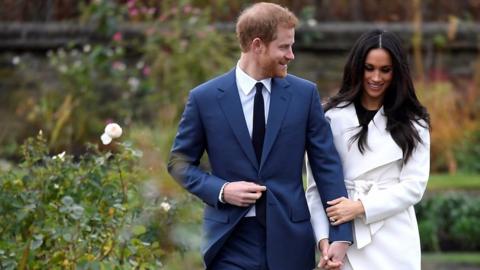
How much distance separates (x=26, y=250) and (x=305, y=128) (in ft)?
4.57

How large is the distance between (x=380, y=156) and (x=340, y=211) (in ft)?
1.08

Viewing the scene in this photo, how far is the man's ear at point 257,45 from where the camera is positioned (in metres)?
4.97

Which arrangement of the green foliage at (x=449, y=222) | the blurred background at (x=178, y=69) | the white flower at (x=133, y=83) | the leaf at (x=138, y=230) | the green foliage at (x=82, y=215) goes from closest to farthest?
the green foliage at (x=82, y=215), the leaf at (x=138, y=230), the green foliage at (x=449, y=222), the blurred background at (x=178, y=69), the white flower at (x=133, y=83)

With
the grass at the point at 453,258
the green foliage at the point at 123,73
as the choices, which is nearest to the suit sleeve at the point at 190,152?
the grass at the point at 453,258

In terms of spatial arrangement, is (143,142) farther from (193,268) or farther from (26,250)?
(26,250)

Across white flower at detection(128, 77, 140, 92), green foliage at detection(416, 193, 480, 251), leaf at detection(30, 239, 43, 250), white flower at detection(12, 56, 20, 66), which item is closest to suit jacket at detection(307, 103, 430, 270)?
leaf at detection(30, 239, 43, 250)

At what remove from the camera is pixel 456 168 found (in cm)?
1159

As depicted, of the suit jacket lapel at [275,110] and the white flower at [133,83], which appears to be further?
the white flower at [133,83]

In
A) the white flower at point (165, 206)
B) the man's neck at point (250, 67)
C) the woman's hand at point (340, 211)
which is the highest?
the man's neck at point (250, 67)

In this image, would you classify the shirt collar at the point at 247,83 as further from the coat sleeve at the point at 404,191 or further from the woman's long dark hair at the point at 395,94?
the coat sleeve at the point at 404,191

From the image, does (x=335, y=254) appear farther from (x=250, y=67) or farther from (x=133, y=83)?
(x=133, y=83)

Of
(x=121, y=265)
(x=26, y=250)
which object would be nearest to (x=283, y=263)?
(x=121, y=265)

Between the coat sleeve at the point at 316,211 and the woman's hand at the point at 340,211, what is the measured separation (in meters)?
0.05

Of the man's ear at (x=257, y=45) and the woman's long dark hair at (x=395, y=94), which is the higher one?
the man's ear at (x=257, y=45)
